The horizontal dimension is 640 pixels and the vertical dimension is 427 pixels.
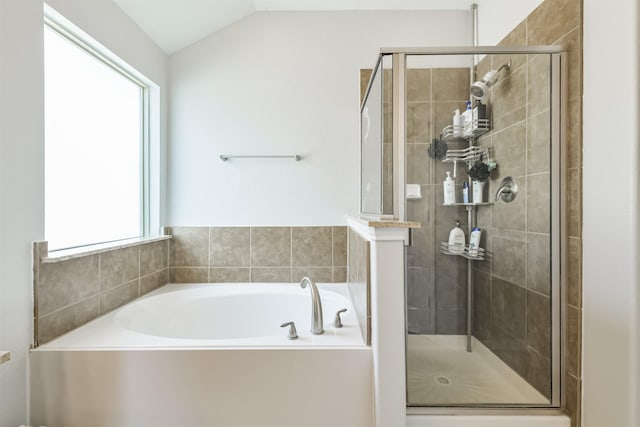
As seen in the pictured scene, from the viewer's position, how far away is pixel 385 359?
1105mm

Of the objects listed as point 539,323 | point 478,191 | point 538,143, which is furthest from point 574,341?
point 538,143

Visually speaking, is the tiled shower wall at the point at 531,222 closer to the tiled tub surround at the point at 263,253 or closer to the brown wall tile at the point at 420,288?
the brown wall tile at the point at 420,288

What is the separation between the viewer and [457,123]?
1487mm

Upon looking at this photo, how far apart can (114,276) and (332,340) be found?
4.22 ft

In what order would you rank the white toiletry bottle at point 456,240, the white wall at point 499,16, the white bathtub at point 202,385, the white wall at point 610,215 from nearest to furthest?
the white wall at point 610,215, the white bathtub at point 202,385, the white toiletry bottle at point 456,240, the white wall at point 499,16

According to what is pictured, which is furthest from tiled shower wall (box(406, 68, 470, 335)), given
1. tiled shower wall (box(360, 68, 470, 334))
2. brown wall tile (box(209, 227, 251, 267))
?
brown wall tile (box(209, 227, 251, 267))

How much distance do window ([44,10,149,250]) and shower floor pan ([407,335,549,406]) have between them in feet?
5.96

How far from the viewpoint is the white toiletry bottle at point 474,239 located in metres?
1.50

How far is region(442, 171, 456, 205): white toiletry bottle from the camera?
145 cm

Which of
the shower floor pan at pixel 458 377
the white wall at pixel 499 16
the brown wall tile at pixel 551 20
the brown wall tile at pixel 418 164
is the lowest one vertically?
the shower floor pan at pixel 458 377

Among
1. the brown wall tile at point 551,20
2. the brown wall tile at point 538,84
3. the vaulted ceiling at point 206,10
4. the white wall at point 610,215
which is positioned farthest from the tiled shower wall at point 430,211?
the vaulted ceiling at point 206,10

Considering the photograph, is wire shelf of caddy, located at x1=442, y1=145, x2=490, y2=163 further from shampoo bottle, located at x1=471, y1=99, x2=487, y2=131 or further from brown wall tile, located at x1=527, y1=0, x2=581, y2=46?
brown wall tile, located at x1=527, y1=0, x2=581, y2=46

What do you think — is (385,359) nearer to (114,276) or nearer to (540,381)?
(540,381)

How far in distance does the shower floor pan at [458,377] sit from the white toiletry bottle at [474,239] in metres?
0.46
